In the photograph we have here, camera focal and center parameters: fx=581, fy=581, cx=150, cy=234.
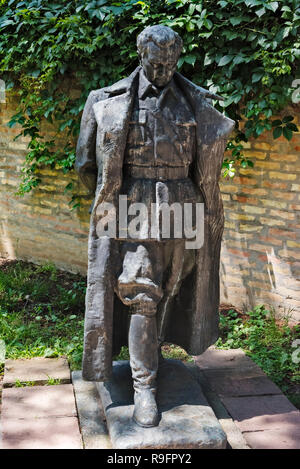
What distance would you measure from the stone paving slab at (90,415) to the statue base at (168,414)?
0.07 metres

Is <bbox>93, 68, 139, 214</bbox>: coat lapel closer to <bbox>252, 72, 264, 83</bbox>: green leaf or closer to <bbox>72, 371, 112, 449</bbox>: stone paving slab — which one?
<bbox>72, 371, 112, 449</bbox>: stone paving slab

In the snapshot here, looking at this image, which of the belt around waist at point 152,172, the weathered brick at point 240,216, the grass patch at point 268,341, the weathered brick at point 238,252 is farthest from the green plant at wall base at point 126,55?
the belt around waist at point 152,172

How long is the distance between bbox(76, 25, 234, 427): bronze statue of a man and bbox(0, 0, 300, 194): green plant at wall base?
5.96 ft

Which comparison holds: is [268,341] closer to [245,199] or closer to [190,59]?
[245,199]

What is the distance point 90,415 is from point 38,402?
44 cm

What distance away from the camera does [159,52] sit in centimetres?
313

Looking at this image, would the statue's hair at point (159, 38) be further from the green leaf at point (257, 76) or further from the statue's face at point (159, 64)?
the green leaf at point (257, 76)

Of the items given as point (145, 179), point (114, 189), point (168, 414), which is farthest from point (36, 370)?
point (145, 179)

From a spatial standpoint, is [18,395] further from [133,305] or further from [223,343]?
[223,343]

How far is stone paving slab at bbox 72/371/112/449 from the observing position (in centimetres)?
324

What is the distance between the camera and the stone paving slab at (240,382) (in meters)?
3.96

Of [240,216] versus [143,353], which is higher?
[240,216]

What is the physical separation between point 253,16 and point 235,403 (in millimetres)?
3299
